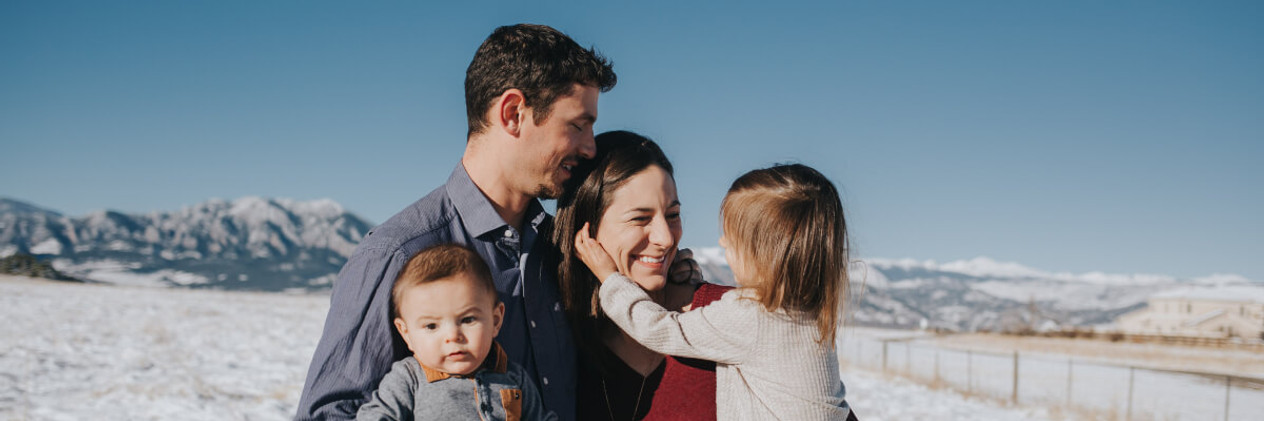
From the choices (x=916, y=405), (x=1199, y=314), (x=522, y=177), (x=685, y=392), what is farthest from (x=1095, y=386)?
(x=1199, y=314)

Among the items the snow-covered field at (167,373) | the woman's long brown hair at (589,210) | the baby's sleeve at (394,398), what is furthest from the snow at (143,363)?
the baby's sleeve at (394,398)

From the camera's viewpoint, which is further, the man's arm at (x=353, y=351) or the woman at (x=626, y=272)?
the woman at (x=626, y=272)

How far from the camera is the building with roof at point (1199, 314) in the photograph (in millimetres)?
113050

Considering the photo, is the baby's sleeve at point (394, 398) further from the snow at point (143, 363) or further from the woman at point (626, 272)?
the snow at point (143, 363)

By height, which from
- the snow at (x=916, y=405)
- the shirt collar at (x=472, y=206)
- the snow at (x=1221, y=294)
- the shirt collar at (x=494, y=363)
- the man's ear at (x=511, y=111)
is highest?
the snow at (x=1221, y=294)

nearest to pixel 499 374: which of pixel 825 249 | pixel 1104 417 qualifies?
pixel 825 249

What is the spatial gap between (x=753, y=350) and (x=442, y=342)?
3.86 feet

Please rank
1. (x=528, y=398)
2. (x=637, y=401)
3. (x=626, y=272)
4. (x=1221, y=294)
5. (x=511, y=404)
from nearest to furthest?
(x=511, y=404) < (x=528, y=398) < (x=637, y=401) < (x=626, y=272) < (x=1221, y=294)

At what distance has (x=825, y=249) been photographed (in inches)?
118

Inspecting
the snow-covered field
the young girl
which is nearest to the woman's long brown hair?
the young girl

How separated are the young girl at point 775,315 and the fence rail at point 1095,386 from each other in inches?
800

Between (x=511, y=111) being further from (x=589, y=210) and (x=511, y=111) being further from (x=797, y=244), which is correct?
(x=797, y=244)

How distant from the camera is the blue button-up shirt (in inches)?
92.6

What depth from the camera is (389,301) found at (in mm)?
2414
